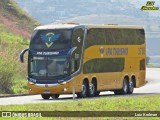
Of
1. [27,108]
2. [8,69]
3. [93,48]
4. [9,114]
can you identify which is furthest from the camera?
[8,69]

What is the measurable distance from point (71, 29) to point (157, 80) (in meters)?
Answer: 35.3

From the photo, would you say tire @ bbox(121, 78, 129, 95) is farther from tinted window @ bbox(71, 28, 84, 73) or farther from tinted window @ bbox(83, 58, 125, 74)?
tinted window @ bbox(71, 28, 84, 73)

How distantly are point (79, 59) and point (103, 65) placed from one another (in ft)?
10.5

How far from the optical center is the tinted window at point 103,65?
128 ft

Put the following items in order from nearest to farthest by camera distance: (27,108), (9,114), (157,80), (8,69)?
(9,114) < (27,108) < (8,69) < (157,80)

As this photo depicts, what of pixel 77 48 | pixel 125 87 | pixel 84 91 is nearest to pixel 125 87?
pixel 125 87

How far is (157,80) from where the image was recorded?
235ft

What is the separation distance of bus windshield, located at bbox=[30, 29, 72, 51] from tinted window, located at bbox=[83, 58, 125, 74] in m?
2.17

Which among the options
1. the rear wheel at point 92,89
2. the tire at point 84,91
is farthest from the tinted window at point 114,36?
the rear wheel at point 92,89

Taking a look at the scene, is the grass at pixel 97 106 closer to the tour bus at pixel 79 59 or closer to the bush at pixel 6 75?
the tour bus at pixel 79 59

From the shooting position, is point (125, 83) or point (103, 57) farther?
point (125, 83)

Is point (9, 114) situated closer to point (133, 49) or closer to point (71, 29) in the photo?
point (71, 29)

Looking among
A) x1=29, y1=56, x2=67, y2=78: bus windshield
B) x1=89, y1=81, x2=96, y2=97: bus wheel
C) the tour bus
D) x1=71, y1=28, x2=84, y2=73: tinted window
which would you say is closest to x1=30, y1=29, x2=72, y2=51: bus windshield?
the tour bus

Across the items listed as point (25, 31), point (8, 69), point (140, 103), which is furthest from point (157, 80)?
point (140, 103)
